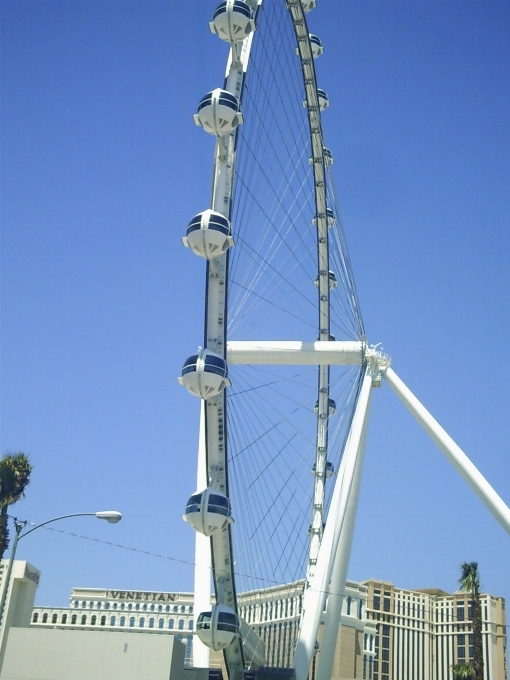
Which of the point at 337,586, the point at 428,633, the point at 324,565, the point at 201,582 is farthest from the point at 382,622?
the point at 201,582

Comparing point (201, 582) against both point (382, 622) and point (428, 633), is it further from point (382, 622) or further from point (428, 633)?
point (428, 633)

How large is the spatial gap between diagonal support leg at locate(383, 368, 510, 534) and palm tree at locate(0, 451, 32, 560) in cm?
1658

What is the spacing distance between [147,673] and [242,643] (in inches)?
147

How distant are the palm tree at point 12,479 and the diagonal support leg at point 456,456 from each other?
1658 centimetres

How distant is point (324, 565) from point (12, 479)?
43.3ft

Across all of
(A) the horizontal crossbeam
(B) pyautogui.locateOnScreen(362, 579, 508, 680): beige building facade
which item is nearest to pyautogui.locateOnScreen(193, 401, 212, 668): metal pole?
(A) the horizontal crossbeam

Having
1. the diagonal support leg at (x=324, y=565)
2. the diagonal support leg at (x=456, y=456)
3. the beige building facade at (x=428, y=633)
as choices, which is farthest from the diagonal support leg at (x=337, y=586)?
the beige building facade at (x=428, y=633)

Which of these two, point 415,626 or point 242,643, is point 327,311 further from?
point 415,626

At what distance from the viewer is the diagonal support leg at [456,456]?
118ft

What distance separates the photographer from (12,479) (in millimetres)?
35969

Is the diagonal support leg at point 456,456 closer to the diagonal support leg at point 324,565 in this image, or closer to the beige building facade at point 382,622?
the diagonal support leg at point 324,565

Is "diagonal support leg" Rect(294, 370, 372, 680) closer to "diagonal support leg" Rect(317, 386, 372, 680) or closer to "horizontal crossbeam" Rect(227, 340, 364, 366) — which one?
"diagonal support leg" Rect(317, 386, 372, 680)

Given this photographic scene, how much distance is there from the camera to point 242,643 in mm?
32312

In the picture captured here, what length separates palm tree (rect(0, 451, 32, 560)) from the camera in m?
35.6
